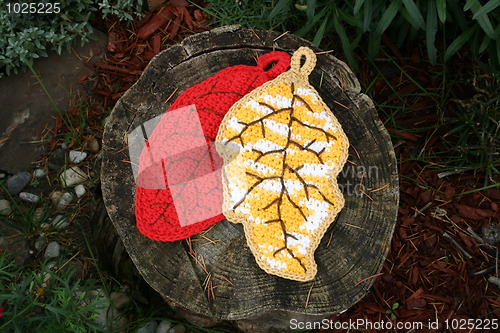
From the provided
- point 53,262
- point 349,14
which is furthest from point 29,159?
point 349,14

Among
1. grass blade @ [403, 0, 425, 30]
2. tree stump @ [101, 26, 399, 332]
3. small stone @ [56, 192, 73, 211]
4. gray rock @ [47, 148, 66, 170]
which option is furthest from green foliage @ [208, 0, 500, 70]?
small stone @ [56, 192, 73, 211]

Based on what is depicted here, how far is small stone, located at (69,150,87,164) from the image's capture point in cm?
233

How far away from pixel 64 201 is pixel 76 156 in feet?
0.83

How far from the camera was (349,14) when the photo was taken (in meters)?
2.09

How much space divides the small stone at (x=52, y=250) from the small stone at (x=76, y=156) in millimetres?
454

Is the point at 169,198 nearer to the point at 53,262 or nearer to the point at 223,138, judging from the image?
the point at 223,138

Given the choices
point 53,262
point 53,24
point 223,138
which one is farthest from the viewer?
point 53,24

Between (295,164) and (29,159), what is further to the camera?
(29,159)

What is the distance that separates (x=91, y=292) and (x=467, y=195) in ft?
6.55

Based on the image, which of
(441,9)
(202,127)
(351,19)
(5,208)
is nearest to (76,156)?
(5,208)

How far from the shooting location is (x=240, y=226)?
173cm

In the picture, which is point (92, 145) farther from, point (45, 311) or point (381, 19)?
point (381, 19)

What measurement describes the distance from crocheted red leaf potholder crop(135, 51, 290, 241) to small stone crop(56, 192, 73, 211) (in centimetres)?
81
